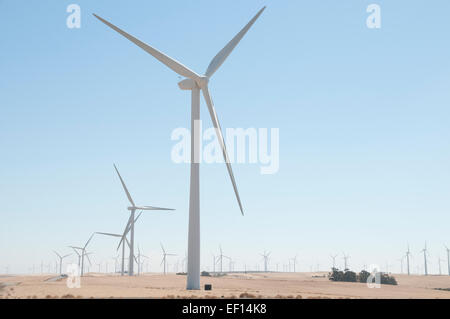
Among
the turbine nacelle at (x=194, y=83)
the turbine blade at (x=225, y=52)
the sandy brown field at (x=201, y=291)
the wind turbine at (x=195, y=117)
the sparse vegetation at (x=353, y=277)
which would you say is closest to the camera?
the sandy brown field at (x=201, y=291)

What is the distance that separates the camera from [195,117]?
53031mm

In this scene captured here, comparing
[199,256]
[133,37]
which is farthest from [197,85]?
[199,256]

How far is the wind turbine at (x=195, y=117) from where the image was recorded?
50719 millimetres

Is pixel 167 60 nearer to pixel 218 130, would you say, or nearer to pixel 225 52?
pixel 225 52

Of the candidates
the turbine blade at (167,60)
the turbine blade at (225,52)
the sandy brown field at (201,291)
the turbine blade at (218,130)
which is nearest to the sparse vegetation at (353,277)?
the sandy brown field at (201,291)

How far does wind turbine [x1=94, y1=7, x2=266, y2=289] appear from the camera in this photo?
50.7 m

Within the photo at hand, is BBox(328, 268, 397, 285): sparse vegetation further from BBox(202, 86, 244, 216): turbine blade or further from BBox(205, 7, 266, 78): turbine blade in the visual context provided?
BBox(205, 7, 266, 78): turbine blade

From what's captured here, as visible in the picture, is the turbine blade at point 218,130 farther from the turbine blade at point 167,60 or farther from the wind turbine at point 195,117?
the turbine blade at point 167,60

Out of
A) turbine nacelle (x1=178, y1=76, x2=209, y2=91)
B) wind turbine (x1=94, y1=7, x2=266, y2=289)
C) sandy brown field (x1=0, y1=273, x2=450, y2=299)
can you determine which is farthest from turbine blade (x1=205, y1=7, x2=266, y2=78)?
sandy brown field (x1=0, y1=273, x2=450, y2=299)

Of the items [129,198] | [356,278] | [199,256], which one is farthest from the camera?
[129,198]
